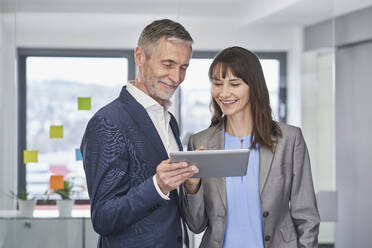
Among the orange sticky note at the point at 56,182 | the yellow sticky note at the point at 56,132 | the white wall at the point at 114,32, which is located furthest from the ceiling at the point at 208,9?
the orange sticky note at the point at 56,182

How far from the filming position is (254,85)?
7.12 feet

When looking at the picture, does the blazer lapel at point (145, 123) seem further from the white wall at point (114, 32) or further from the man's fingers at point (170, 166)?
the white wall at point (114, 32)

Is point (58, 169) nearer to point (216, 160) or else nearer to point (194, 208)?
point (194, 208)

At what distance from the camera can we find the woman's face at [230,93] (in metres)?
2.14

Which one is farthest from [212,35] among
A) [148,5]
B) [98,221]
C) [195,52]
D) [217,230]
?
[98,221]

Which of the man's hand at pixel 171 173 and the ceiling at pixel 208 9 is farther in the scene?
the ceiling at pixel 208 9

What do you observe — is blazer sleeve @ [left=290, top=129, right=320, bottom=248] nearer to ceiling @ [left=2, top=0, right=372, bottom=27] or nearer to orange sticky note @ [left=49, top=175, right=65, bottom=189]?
ceiling @ [left=2, top=0, right=372, bottom=27]

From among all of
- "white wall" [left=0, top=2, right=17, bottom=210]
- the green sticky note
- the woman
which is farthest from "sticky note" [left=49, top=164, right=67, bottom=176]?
the woman

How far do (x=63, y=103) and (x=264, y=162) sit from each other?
5.69 ft

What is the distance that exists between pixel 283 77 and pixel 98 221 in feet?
7.30

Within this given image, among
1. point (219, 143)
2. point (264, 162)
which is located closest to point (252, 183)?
point (264, 162)

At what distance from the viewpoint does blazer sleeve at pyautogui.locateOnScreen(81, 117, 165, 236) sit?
5.61 feet

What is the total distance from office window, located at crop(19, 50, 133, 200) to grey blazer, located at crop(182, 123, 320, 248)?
57.0 inches

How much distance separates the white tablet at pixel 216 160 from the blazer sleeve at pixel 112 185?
0.15 meters
